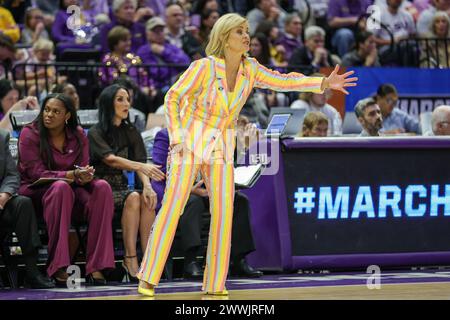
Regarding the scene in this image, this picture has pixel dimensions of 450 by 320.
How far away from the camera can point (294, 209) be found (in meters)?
9.72

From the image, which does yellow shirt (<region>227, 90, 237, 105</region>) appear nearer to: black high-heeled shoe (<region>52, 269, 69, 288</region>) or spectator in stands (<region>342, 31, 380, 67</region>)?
black high-heeled shoe (<region>52, 269, 69, 288</region>)

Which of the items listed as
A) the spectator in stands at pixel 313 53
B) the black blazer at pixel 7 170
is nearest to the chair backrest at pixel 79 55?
the spectator in stands at pixel 313 53

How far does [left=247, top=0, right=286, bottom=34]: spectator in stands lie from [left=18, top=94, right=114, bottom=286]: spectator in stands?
306 inches

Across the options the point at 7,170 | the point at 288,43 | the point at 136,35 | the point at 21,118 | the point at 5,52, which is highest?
the point at 136,35

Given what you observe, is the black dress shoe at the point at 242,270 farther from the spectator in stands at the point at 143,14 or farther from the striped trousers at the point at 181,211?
the spectator in stands at the point at 143,14

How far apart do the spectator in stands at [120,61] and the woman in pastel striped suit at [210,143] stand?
21.0 ft

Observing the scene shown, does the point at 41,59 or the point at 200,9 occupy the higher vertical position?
the point at 200,9

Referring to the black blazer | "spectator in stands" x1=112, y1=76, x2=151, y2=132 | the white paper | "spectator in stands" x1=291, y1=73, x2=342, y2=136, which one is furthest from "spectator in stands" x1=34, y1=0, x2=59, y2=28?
the white paper

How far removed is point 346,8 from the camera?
17406 mm

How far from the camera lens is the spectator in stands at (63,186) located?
895 centimetres

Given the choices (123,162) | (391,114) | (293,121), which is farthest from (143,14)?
(123,162)

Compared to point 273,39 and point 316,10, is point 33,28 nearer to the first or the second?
point 273,39

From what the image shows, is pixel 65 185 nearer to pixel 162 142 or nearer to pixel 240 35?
pixel 162 142

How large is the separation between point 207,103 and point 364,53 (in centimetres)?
897
